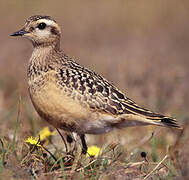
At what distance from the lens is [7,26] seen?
503 inches

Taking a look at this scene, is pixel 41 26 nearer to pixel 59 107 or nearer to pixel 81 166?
pixel 59 107

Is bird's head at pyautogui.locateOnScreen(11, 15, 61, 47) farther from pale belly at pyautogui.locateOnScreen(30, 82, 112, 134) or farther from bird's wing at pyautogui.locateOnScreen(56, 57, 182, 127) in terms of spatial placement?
pale belly at pyautogui.locateOnScreen(30, 82, 112, 134)

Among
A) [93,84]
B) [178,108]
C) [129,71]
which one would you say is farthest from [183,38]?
[93,84]

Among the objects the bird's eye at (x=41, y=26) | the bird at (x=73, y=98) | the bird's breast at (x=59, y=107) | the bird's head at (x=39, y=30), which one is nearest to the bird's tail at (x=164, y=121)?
the bird at (x=73, y=98)

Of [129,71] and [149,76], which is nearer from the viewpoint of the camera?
[149,76]

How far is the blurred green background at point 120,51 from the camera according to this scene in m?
7.70

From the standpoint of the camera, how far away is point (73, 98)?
521 centimetres

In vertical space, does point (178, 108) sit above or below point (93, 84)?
below

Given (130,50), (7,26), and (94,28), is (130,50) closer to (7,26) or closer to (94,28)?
(94,28)

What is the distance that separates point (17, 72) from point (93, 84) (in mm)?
4114

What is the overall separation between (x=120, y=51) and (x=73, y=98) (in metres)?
6.44

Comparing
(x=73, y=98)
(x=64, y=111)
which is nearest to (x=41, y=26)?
(x=73, y=98)

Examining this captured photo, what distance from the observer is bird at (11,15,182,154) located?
5.18 meters

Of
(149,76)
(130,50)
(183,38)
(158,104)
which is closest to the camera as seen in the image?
(158,104)
